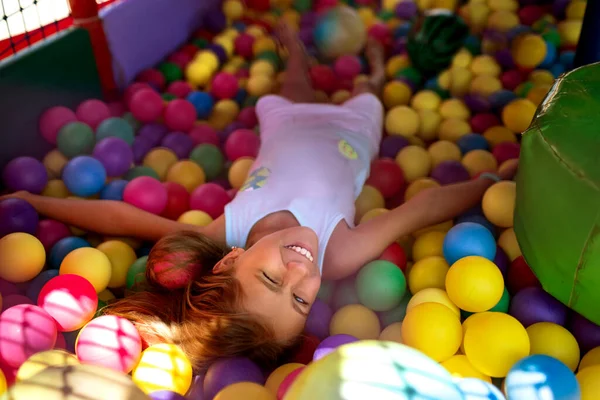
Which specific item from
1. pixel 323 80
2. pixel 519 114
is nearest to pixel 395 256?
pixel 519 114

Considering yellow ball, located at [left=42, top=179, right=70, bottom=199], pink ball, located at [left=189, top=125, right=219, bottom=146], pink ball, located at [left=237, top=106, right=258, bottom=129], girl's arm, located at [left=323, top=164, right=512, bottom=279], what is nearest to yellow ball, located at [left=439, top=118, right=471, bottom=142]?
girl's arm, located at [left=323, top=164, right=512, bottom=279]

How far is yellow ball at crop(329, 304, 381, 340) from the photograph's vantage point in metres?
1.26

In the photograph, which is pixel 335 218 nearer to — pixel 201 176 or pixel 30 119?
pixel 201 176

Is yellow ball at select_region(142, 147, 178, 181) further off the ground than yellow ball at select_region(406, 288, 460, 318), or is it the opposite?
yellow ball at select_region(142, 147, 178, 181)

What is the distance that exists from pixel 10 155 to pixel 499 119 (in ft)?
4.91

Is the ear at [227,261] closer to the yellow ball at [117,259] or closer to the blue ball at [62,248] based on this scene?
Result: the yellow ball at [117,259]

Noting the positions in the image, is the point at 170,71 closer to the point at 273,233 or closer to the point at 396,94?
the point at 396,94

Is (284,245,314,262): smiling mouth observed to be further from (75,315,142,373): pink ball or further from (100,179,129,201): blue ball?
(100,179,129,201): blue ball

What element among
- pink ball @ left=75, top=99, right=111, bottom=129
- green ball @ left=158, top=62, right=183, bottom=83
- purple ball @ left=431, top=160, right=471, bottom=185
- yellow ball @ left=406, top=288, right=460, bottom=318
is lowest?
yellow ball @ left=406, top=288, right=460, bottom=318

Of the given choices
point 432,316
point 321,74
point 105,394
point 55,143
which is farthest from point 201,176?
point 105,394

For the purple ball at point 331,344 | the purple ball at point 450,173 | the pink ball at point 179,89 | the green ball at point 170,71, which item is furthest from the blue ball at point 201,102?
the purple ball at point 331,344

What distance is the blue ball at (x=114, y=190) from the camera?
1.62 meters

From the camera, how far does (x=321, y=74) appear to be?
218cm

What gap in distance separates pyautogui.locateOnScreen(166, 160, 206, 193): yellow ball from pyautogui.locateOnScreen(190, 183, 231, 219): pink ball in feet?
0.37
